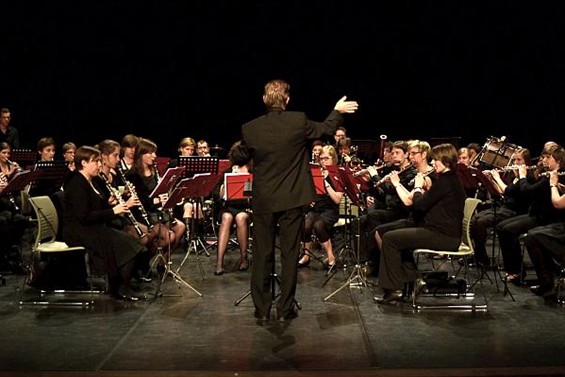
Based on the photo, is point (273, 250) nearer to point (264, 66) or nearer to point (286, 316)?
point (286, 316)

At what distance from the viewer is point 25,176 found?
6977 mm

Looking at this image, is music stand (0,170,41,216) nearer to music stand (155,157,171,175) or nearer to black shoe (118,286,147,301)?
black shoe (118,286,147,301)

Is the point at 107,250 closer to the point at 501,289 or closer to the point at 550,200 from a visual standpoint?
the point at 501,289

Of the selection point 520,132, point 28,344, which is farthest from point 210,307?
point 520,132

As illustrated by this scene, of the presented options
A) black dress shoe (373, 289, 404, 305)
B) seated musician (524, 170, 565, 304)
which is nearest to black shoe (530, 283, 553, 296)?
seated musician (524, 170, 565, 304)

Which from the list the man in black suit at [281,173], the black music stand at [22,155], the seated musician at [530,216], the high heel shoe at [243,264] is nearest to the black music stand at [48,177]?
the high heel shoe at [243,264]

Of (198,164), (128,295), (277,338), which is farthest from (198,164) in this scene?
(277,338)

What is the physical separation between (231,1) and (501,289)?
7630 millimetres

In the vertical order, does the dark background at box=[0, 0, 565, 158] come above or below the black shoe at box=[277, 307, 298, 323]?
above

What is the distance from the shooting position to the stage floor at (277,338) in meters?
4.38

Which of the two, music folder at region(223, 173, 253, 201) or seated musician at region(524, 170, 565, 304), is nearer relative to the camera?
seated musician at region(524, 170, 565, 304)

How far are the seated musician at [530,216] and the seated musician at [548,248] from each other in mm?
294

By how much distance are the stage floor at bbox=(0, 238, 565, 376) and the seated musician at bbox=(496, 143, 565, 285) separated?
50cm

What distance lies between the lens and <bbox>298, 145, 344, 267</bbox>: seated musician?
779 cm
